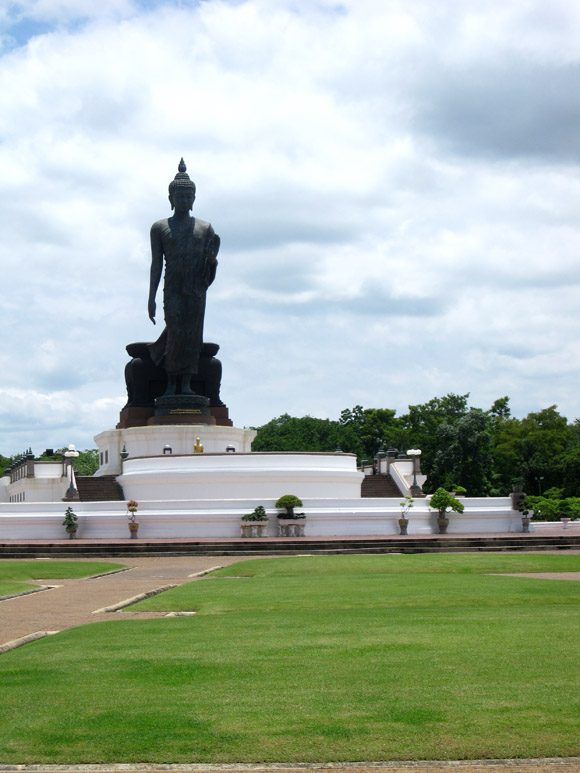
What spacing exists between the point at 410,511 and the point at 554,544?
20.4ft

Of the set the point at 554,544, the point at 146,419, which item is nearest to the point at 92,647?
the point at 554,544

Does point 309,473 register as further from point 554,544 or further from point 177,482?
point 554,544

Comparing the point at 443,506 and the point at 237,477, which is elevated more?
the point at 237,477

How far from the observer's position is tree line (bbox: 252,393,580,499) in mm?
68125

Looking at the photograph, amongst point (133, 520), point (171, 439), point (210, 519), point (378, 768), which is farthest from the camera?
point (171, 439)

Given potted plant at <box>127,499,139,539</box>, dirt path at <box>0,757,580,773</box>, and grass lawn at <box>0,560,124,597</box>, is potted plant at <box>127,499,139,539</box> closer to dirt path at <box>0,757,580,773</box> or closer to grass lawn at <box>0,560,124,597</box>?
grass lawn at <box>0,560,124,597</box>

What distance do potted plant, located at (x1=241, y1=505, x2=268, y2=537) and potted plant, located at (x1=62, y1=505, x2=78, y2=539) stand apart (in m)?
6.19

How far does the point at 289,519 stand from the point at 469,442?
34925 millimetres

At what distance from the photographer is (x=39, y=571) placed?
23.2 m

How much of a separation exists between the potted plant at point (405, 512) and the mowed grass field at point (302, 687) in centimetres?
2222

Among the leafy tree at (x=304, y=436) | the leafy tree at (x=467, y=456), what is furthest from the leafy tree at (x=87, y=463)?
the leafy tree at (x=467, y=456)

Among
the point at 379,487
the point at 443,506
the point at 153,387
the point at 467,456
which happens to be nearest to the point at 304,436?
the point at 467,456

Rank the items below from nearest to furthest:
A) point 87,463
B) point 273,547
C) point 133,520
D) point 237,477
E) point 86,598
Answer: point 86,598 < point 273,547 < point 133,520 < point 237,477 < point 87,463

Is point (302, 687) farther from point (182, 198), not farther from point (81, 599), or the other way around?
point (182, 198)
